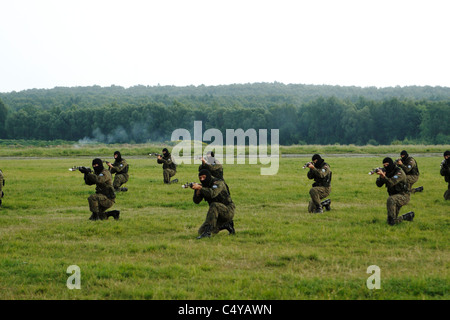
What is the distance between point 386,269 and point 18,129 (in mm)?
127048

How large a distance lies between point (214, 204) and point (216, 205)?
0.06 m

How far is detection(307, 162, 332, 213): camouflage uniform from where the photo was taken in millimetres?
16531

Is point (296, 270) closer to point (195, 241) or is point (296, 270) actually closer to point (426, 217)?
point (195, 241)

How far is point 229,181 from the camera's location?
88.4 feet

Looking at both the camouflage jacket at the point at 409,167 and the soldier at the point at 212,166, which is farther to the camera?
the camouflage jacket at the point at 409,167

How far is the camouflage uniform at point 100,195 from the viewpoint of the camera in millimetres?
15109

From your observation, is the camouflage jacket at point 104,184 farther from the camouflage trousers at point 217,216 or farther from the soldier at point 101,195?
the camouflage trousers at point 217,216

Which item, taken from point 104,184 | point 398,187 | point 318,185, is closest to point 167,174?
point 104,184

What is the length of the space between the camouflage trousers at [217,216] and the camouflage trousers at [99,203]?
159 inches

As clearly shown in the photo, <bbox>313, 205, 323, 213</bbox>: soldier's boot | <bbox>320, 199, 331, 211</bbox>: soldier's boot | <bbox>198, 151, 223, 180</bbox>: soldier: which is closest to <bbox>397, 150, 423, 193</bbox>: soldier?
<bbox>320, 199, 331, 211</bbox>: soldier's boot

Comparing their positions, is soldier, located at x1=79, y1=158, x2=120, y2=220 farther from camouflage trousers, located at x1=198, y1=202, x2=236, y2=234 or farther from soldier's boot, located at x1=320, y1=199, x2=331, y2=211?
soldier's boot, located at x1=320, y1=199, x2=331, y2=211

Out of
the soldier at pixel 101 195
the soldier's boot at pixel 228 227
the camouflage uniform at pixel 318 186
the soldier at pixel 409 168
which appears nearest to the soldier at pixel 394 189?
the camouflage uniform at pixel 318 186

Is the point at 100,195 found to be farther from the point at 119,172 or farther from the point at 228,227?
the point at 119,172

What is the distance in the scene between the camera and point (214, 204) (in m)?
12.7
